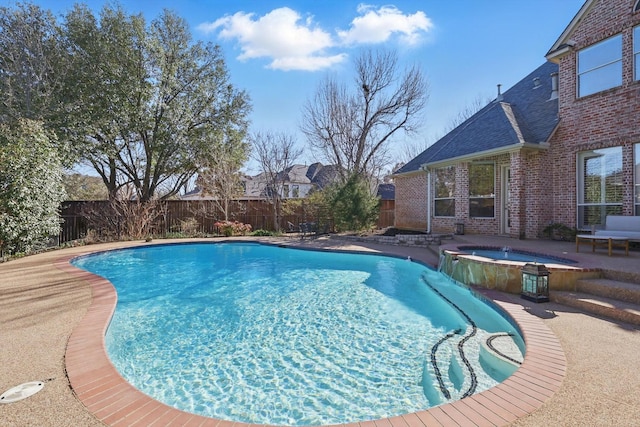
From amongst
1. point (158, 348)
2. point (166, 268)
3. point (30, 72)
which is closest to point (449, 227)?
point (166, 268)

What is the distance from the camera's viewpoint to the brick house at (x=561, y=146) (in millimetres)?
8477

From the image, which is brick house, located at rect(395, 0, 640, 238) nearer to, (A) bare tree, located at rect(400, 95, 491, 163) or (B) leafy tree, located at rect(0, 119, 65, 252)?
(A) bare tree, located at rect(400, 95, 491, 163)

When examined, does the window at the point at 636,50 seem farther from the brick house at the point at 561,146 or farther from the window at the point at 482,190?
the window at the point at 482,190

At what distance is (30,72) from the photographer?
14039 mm

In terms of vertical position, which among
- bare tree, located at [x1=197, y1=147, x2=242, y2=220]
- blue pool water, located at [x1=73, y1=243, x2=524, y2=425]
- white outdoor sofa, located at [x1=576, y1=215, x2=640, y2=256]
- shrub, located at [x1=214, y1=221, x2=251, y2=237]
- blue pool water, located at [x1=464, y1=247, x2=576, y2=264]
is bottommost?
blue pool water, located at [x1=73, y1=243, x2=524, y2=425]

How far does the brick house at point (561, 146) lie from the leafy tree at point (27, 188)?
555 inches

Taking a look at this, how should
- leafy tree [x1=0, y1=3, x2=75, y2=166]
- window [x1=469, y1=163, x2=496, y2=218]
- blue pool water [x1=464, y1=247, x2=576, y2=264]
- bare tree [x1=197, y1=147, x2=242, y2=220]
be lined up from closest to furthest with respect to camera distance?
blue pool water [x1=464, y1=247, x2=576, y2=264], window [x1=469, y1=163, x2=496, y2=218], leafy tree [x1=0, y1=3, x2=75, y2=166], bare tree [x1=197, y1=147, x2=242, y2=220]

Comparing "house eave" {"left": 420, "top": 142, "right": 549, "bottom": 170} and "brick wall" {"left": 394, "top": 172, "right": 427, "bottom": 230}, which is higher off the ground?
"house eave" {"left": 420, "top": 142, "right": 549, "bottom": 170}

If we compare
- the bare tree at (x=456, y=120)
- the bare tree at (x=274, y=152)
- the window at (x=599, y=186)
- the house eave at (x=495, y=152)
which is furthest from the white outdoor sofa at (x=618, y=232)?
the bare tree at (x=456, y=120)

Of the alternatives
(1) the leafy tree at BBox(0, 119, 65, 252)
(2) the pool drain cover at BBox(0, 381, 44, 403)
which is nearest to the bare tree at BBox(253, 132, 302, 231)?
(1) the leafy tree at BBox(0, 119, 65, 252)

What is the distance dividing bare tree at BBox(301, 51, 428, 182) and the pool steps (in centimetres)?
1378

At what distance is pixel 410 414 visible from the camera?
2.32m

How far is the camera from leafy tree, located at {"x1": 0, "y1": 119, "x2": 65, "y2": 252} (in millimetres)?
9375

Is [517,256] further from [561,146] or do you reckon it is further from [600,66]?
[600,66]
